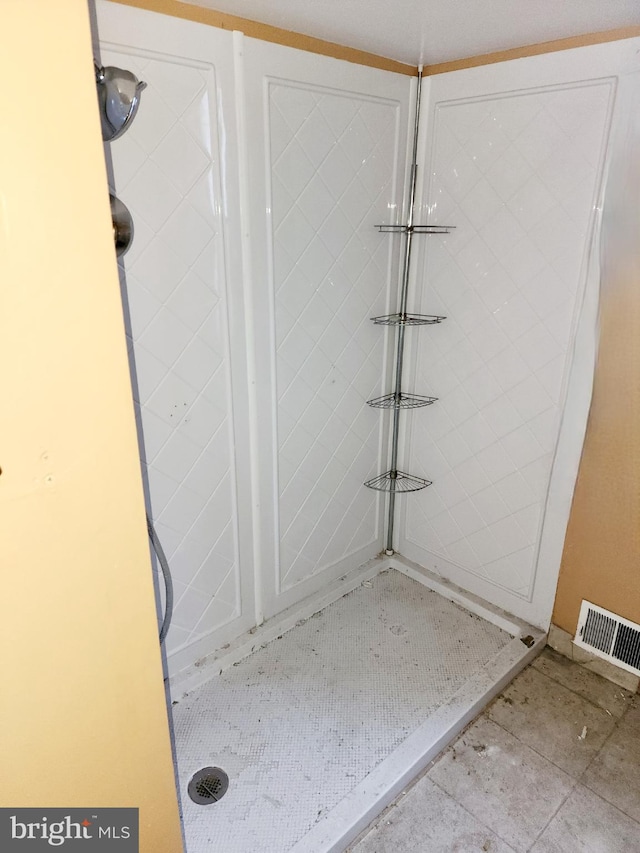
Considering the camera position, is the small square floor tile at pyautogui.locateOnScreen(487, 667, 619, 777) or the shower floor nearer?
the shower floor

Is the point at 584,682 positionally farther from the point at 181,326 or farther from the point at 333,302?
the point at 181,326

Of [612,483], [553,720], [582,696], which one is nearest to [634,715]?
[582,696]

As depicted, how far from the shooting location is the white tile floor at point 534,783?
1.47 metres

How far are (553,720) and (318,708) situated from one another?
0.75 m

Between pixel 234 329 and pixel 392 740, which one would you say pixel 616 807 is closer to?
pixel 392 740

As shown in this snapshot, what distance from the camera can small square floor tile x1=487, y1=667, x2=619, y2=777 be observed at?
169 cm

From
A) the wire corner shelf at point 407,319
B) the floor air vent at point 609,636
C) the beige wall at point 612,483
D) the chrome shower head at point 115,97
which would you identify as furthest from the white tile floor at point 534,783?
the chrome shower head at point 115,97

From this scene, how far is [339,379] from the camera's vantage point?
204 centimetres

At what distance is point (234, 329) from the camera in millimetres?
1695

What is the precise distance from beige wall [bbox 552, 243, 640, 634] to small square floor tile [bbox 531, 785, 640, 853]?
0.57m

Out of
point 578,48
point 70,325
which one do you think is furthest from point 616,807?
point 578,48

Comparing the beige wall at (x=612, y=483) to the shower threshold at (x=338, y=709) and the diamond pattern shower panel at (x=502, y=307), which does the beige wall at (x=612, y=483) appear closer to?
the diamond pattern shower panel at (x=502, y=307)

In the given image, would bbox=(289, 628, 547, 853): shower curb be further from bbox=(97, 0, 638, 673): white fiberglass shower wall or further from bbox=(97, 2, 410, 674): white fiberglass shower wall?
bbox=(97, 2, 410, 674): white fiberglass shower wall

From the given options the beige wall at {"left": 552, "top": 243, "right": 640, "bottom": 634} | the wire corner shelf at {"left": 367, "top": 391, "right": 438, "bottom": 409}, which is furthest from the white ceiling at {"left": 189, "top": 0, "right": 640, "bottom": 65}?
the wire corner shelf at {"left": 367, "top": 391, "right": 438, "bottom": 409}
